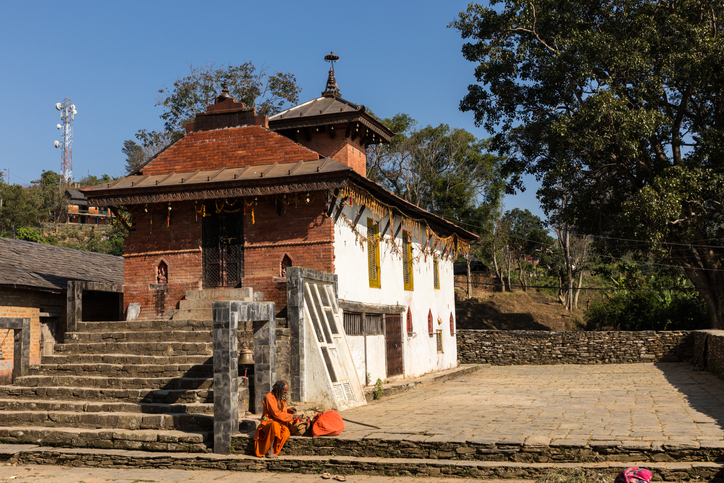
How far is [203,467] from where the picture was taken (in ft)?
30.8

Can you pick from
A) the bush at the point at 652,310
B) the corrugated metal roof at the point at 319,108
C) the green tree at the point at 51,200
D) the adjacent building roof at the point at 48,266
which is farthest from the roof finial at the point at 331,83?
the green tree at the point at 51,200

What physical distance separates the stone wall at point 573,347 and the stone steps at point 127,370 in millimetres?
17463

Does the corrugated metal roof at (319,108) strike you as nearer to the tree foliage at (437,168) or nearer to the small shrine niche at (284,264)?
the small shrine niche at (284,264)

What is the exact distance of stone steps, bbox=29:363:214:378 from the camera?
38.7ft

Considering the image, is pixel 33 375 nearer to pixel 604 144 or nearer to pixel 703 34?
pixel 604 144

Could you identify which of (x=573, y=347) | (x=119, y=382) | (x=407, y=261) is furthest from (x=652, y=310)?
(x=119, y=382)

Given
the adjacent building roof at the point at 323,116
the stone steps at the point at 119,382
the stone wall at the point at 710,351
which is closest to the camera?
the stone steps at the point at 119,382

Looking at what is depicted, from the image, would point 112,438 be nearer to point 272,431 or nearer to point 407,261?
point 272,431

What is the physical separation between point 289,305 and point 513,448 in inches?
209

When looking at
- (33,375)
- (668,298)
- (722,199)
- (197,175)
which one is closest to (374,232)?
(197,175)

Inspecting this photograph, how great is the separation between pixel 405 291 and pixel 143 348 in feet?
29.1

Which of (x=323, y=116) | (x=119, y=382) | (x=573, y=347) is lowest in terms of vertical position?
(x=573, y=347)

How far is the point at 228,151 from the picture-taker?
15.8 metres

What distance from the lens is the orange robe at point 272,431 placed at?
9344 mm
